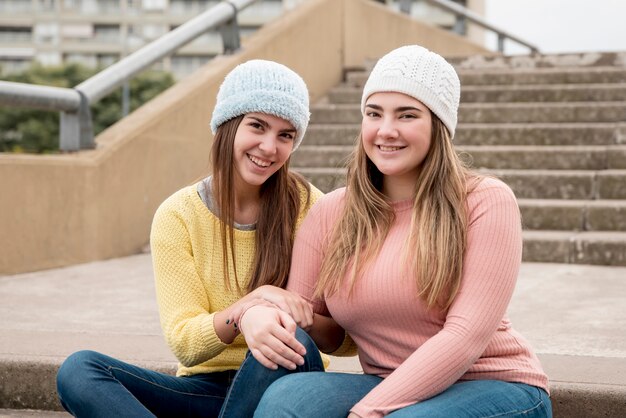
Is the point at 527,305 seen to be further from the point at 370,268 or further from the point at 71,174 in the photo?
the point at 71,174

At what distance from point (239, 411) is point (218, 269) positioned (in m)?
0.47

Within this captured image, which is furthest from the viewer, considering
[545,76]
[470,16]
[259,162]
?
[470,16]

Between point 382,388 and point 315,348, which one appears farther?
point 315,348

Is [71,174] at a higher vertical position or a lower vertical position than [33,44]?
higher

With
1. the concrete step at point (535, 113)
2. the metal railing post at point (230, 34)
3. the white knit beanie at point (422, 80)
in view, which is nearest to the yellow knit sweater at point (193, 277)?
the white knit beanie at point (422, 80)

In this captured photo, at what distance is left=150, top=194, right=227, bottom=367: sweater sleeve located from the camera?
2.40 metres

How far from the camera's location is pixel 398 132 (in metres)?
2.29

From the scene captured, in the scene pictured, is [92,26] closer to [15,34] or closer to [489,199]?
[15,34]

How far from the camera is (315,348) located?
232cm

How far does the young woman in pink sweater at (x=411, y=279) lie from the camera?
6.86 feet

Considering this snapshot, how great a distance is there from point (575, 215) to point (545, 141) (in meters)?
1.22

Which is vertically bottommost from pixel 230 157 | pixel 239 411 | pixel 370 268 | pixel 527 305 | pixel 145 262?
pixel 145 262

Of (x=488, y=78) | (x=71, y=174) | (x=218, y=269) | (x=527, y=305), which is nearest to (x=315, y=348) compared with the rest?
(x=218, y=269)

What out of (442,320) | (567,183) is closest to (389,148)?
(442,320)
